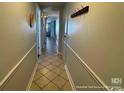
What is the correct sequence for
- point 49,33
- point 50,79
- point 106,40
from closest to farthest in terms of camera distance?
point 106,40
point 50,79
point 49,33

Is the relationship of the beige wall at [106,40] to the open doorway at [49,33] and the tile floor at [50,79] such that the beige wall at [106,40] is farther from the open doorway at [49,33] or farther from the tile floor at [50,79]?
the open doorway at [49,33]

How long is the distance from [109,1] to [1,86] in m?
1.30

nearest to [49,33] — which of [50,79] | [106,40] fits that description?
[50,79]

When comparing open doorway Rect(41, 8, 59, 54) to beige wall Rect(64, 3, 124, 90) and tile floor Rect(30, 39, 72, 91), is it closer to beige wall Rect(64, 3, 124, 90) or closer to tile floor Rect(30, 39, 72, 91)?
tile floor Rect(30, 39, 72, 91)

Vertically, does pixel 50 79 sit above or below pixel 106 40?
below

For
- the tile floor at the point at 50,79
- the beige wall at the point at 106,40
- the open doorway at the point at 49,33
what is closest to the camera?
the beige wall at the point at 106,40

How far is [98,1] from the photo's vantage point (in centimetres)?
130

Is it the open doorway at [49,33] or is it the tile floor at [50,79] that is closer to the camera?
the tile floor at [50,79]

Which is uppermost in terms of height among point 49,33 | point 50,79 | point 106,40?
point 106,40

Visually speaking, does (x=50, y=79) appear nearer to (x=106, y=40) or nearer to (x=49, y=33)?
(x=106, y=40)

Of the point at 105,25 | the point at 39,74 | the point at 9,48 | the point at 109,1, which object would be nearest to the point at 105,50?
the point at 105,25

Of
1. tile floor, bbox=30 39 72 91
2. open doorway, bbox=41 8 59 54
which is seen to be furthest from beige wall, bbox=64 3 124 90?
open doorway, bbox=41 8 59 54

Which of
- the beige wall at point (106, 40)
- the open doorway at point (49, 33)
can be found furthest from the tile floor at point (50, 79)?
the open doorway at point (49, 33)

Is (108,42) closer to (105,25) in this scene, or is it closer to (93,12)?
(105,25)
